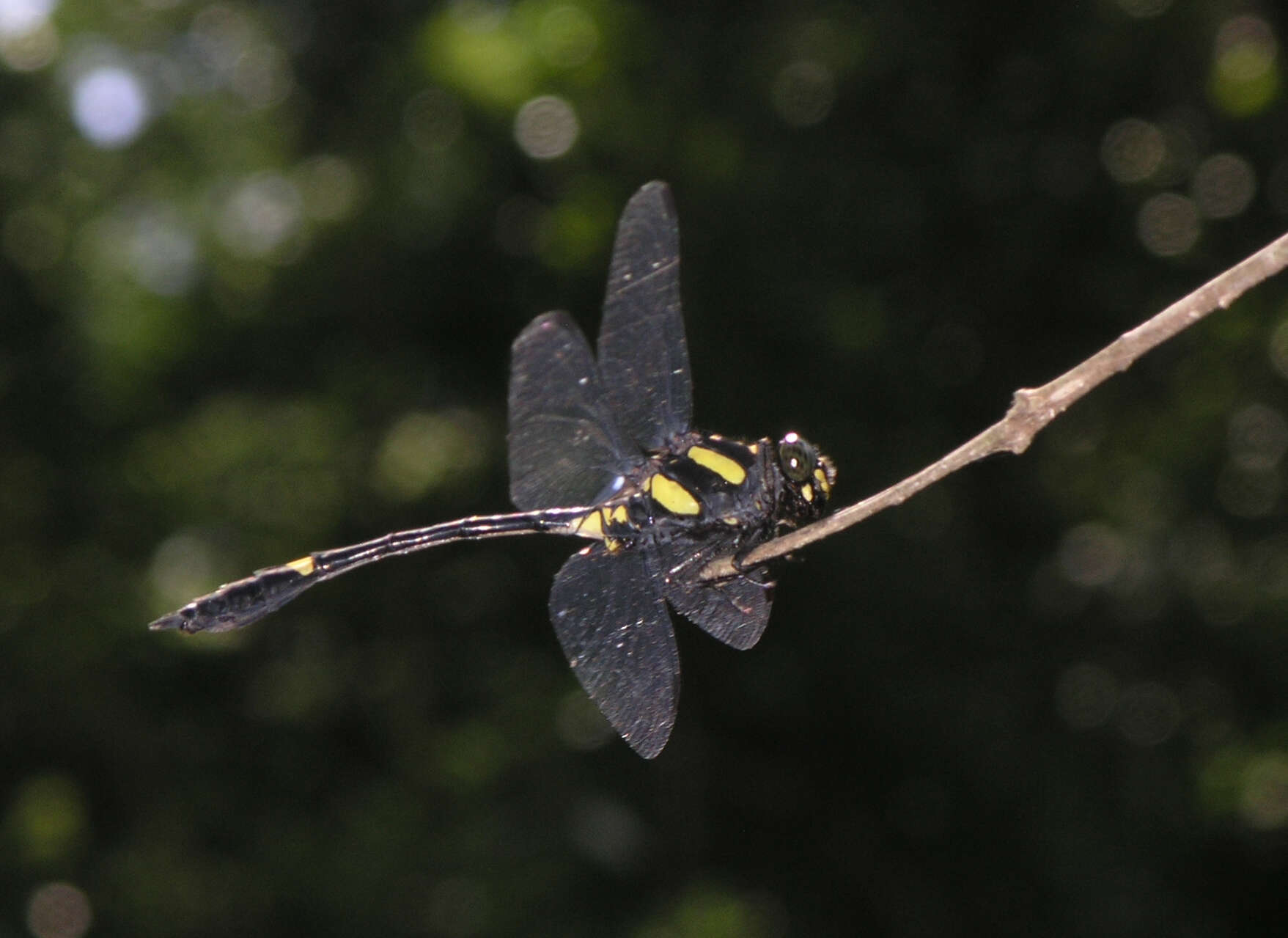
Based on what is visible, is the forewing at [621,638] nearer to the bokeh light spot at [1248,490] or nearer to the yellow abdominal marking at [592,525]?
the yellow abdominal marking at [592,525]

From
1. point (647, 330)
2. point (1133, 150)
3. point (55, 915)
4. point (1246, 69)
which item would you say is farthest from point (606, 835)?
point (1246, 69)

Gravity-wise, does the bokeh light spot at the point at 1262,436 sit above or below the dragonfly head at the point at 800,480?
below

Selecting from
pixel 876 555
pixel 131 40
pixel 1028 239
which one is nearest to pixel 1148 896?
pixel 876 555

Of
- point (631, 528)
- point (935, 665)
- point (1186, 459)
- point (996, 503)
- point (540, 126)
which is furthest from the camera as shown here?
point (996, 503)

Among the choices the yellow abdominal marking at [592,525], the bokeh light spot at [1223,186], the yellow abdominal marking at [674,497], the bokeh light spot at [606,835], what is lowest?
the bokeh light spot at [606,835]

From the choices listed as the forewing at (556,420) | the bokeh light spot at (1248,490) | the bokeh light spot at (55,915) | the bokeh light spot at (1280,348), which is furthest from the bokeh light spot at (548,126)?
the bokeh light spot at (55,915)

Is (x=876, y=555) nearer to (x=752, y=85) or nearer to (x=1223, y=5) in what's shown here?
(x=752, y=85)

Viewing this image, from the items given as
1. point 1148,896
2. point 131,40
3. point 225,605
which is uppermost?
point 131,40
